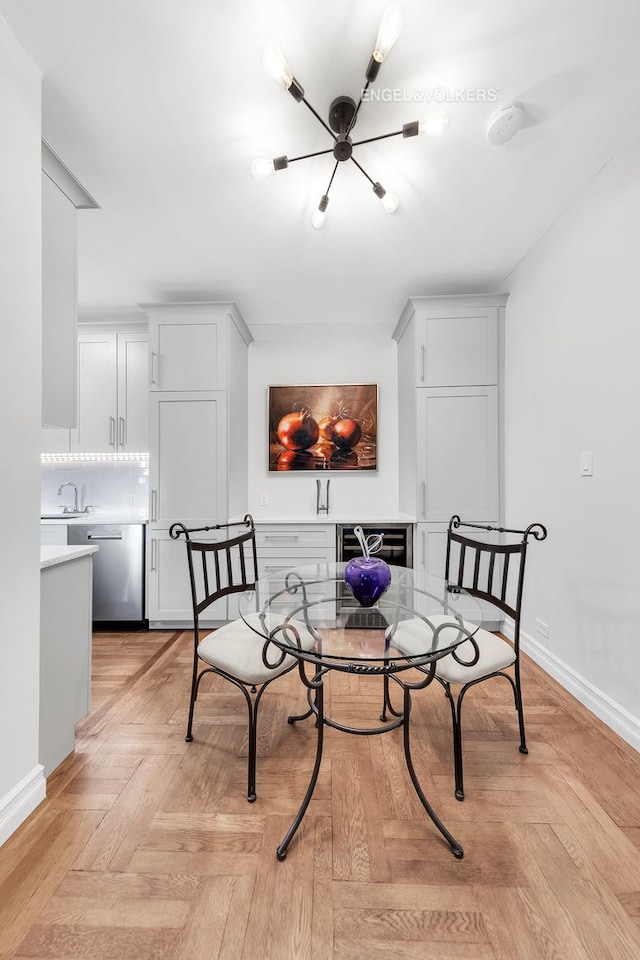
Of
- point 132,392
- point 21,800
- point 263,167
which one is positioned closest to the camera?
point 21,800

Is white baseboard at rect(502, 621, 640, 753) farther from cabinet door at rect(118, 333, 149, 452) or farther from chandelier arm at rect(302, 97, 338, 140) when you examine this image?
cabinet door at rect(118, 333, 149, 452)

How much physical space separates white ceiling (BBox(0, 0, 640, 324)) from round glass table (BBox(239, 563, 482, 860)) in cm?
193

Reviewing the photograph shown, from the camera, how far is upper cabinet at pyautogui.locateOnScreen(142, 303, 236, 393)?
3547 mm

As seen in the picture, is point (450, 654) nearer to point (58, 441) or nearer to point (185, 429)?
point (185, 429)

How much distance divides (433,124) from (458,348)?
77.9 inches

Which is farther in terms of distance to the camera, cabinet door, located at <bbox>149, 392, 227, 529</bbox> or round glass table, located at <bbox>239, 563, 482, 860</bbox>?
cabinet door, located at <bbox>149, 392, 227, 529</bbox>

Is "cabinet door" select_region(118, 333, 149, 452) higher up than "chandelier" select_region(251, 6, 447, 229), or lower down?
lower down

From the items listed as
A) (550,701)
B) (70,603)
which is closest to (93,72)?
(70,603)

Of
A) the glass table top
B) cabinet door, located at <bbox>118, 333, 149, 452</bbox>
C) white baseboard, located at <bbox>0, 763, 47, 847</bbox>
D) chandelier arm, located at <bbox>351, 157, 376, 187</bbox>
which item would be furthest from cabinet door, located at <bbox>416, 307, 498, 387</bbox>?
white baseboard, located at <bbox>0, 763, 47, 847</bbox>

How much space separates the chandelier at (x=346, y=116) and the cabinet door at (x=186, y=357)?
1.69 m

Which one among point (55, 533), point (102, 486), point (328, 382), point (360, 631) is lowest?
point (360, 631)

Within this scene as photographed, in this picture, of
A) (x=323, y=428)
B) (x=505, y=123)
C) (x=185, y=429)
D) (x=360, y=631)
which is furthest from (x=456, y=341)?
(x=360, y=631)

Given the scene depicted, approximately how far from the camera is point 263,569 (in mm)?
3662

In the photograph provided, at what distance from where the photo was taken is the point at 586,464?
233 centimetres
